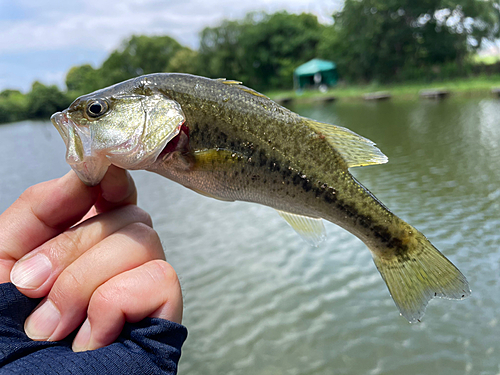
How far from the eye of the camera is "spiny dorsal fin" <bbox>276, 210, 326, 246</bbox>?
1786mm

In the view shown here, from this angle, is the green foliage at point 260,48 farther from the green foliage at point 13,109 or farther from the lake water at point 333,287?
the lake water at point 333,287

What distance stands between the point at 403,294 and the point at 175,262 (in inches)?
314

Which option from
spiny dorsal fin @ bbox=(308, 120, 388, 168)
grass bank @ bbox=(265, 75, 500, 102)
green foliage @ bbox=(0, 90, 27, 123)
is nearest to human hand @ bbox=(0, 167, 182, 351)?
spiny dorsal fin @ bbox=(308, 120, 388, 168)

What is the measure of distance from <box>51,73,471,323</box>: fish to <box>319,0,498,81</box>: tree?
42.0m

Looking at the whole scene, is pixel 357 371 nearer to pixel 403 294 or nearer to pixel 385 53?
pixel 403 294

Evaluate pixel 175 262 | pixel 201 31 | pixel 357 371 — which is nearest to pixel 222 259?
pixel 175 262

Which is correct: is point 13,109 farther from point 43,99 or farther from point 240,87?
A: point 240,87

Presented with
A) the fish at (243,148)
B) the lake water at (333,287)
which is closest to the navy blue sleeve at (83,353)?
the fish at (243,148)

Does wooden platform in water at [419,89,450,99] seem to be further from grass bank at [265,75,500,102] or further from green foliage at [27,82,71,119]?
green foliage at [27,82,71,119]

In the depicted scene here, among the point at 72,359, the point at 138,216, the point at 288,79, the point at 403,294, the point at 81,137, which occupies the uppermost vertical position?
the point at 81,137

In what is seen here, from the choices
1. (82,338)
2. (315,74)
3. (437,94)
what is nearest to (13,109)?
(315,74)

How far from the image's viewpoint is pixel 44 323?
1.45m

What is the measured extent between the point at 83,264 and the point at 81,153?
460mm

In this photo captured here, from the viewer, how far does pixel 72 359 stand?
51.2 inches
